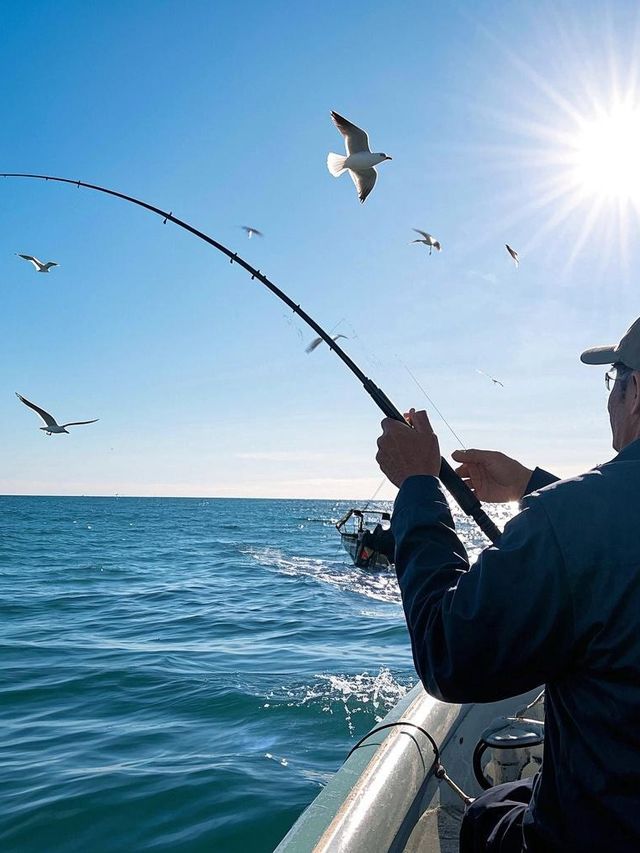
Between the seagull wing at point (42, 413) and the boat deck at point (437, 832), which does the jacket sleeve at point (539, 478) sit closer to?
the boat deck at point (437, 832)

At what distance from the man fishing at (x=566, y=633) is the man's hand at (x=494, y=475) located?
957 millimetres

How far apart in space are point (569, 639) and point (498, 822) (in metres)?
0.78

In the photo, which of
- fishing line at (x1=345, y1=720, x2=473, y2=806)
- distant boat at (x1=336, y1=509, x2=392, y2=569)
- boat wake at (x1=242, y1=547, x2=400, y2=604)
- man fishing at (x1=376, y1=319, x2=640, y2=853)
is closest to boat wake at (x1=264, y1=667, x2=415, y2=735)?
fishing line at (x1=345, y1=720, x2=473, y2=806)

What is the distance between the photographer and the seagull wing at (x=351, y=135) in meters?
6.55

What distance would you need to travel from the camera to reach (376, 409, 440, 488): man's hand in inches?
70.4

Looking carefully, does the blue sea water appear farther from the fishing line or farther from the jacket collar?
the jacket collar

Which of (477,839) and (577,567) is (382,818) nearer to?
(477,839)

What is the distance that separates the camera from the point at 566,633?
1.20 m

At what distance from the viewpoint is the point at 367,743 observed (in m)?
2.97

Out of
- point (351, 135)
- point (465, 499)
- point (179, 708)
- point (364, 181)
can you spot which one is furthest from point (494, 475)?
point (179, 708)

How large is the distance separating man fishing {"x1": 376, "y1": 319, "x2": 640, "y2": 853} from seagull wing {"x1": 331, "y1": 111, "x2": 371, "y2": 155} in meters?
5.73

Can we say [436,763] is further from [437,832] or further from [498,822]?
[498,822]

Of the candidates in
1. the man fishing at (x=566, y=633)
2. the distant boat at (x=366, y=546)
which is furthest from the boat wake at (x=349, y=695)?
the distant boat at (x=366, y=546)

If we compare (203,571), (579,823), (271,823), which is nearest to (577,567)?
(579,823)
